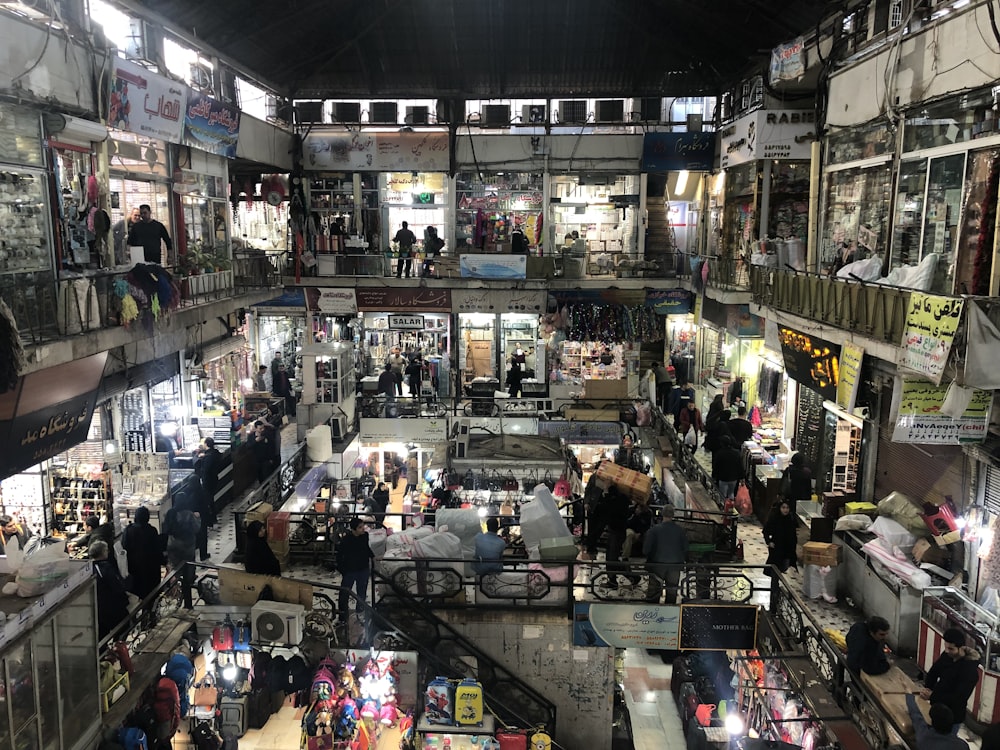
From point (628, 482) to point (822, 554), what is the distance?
294 centimetres

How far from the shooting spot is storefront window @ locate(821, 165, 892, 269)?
475 inches

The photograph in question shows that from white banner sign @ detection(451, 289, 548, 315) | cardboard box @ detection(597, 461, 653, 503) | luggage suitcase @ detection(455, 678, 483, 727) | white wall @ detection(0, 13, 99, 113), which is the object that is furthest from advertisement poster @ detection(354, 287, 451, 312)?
luggage suitcase @ detection(455, 678, 483, 727)

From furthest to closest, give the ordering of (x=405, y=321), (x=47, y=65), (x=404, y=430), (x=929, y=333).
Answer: (x=405, y=321), (x=404, y=430), (x=47, y=65), (x=929, y=333)

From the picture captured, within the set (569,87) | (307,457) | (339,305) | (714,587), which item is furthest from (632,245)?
(714,587)

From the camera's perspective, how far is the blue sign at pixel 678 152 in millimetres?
21453

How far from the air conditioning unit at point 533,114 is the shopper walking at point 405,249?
16.4 ft

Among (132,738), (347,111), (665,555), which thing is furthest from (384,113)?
(132,738)

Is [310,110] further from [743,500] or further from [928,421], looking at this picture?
[928,421]

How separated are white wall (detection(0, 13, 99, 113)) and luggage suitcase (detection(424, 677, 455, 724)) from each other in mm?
9300

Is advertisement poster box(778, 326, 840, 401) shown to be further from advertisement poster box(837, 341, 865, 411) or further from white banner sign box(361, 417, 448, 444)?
white banner sign box(361, 417, 448, 444)

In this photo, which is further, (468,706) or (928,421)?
(468,706)

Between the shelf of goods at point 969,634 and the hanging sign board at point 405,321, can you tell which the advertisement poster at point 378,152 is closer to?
the hanging sign board at point 405,321

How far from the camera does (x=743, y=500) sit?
13523 millimetres

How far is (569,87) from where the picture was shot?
22469 millimetres
